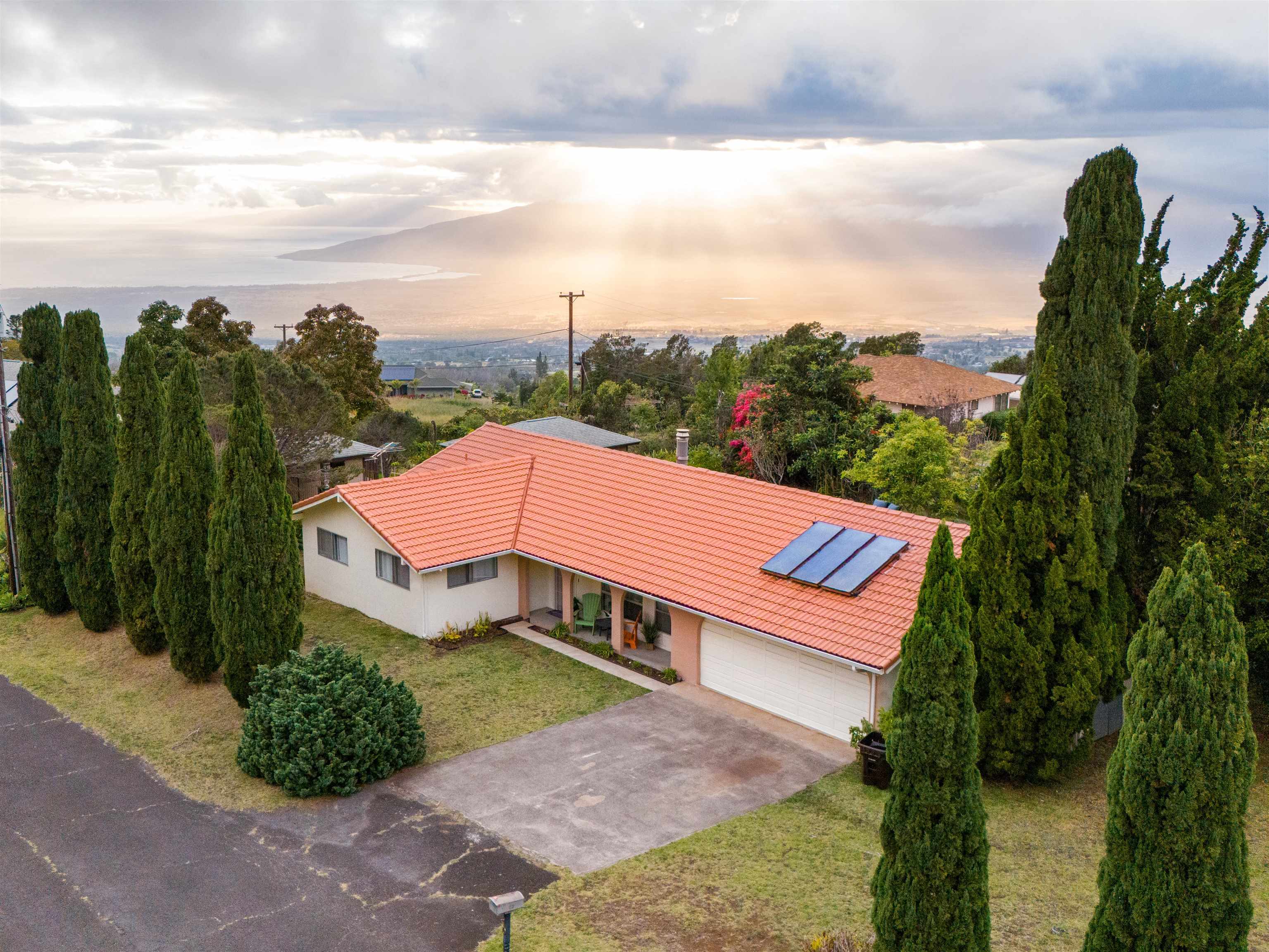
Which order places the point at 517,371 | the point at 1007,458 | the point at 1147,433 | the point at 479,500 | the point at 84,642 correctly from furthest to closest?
the point at 517,371, the point at 479,500, the point at 84,642, the point at 1147,433, the point at 1007,458

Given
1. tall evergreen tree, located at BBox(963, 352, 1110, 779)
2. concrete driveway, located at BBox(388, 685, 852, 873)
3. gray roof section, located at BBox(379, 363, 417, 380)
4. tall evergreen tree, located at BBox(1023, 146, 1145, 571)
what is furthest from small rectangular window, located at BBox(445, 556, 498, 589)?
gray roof section, located at BBox(379, 363, 417, 380)

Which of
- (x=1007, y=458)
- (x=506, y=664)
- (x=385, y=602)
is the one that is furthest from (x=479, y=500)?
(x=1007, y=458)

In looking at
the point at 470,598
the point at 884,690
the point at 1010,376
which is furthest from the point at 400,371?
the point at 884,690

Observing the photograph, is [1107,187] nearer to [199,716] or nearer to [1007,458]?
[1007,458]

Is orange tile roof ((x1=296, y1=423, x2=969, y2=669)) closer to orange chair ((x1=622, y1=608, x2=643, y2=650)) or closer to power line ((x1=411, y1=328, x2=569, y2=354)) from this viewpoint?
orange chair ((x1=622, y1=608, x2=643, y2=650))

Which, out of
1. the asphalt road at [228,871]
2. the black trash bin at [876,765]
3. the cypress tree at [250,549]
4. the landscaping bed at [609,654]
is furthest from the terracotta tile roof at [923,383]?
the asphalt road at [228,871]
